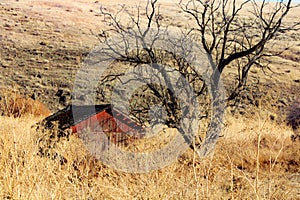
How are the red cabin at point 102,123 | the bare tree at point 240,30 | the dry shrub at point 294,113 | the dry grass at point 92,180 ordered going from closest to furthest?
the dry grass at point 92,180 → the bare tree at point 240,30 → the red cabin at point 102,123 → the dry shrub at point 294,113

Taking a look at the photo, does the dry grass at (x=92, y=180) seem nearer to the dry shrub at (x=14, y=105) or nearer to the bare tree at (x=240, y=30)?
the dry shrub at (x=14, y=105)

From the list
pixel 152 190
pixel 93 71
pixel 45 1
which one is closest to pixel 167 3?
pixel 45 1

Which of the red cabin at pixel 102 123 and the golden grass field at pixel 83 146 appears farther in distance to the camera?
the red cabin at pixel 102 123

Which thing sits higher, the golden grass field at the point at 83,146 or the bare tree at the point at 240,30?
the bare tree at the point at 240,30

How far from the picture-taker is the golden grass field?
4.22 m

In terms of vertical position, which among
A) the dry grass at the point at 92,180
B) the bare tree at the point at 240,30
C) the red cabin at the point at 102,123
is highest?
the bare tree at the point at 240,30

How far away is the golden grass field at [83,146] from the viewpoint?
422 cm

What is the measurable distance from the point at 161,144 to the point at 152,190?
4631 millimetres

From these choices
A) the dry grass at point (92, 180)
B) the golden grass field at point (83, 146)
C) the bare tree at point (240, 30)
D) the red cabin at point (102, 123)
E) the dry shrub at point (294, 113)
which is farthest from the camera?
the dry shrub at point (294, 113)

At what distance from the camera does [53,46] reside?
2814 cm

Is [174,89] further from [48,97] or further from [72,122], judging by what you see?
[48,97]

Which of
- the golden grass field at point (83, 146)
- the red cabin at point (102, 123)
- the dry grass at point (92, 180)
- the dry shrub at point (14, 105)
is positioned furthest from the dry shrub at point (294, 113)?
the dry grass at point (92, 180)

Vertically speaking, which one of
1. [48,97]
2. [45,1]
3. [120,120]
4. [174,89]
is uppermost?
[45,1]

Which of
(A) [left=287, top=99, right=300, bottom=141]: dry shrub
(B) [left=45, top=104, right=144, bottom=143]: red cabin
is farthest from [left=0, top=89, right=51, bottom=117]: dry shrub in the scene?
(A) [left=287, top=99, right=300, bottom=141]: dry shrub
